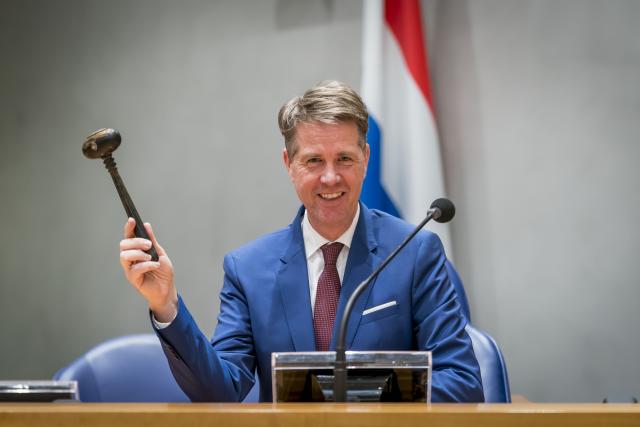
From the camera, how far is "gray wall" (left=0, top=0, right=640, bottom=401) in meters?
3.33

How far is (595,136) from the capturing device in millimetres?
3338

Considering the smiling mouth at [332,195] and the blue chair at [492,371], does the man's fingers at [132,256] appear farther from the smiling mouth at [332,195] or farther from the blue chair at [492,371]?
the blue chair at [492,371]

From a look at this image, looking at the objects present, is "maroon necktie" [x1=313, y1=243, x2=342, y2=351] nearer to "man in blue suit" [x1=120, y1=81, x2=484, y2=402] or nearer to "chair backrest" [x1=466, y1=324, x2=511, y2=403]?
"man in blue suit" [x1=120, y1=81, x2=484, y2=402]

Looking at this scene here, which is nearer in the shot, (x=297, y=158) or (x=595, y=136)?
(x=297, y=158)

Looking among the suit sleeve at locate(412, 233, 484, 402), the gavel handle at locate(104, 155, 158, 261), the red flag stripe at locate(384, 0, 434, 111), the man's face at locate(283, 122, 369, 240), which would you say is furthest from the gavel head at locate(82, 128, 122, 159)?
the red flag stripe at locate(384, 0, 434, 111)

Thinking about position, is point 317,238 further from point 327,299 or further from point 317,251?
point 327,299

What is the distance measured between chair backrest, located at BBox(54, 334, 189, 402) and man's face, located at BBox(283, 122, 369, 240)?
0.68 m

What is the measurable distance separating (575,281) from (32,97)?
261 centimetres

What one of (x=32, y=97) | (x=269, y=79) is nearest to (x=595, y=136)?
(x=269, y=79)

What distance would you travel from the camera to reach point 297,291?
208cm

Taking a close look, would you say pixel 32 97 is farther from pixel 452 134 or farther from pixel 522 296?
pixel 522 296

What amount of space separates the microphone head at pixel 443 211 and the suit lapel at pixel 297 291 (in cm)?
45

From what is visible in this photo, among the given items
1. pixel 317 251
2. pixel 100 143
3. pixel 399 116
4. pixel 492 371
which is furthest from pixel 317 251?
pixel 399 116

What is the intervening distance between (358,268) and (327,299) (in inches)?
4.5
